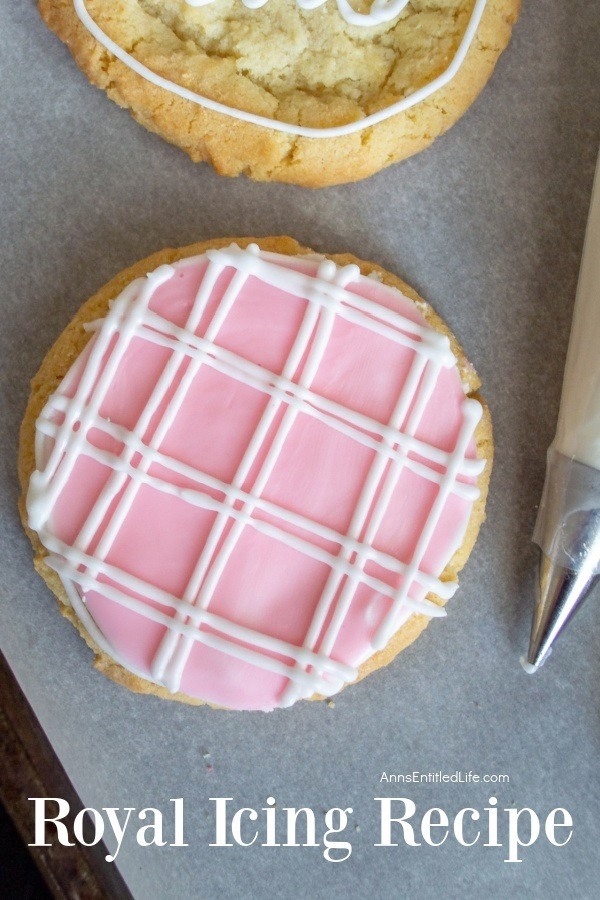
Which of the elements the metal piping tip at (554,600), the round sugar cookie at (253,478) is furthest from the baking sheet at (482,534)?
the round sugar cookie at (253,478)

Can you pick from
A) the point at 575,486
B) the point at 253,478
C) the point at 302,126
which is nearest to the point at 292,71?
the point at 302,126

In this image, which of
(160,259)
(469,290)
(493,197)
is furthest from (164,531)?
(493,197)

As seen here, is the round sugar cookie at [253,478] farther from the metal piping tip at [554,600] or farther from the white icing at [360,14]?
the white icing at [360,14]

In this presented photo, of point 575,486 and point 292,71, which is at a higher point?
point 292,71

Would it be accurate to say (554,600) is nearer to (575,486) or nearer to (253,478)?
(575,486)

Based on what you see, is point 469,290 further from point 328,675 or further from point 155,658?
point 155,658

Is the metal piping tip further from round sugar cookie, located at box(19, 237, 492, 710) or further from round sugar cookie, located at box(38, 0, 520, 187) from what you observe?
round sugar cookie, located at box(38, 0, 520, 187)
